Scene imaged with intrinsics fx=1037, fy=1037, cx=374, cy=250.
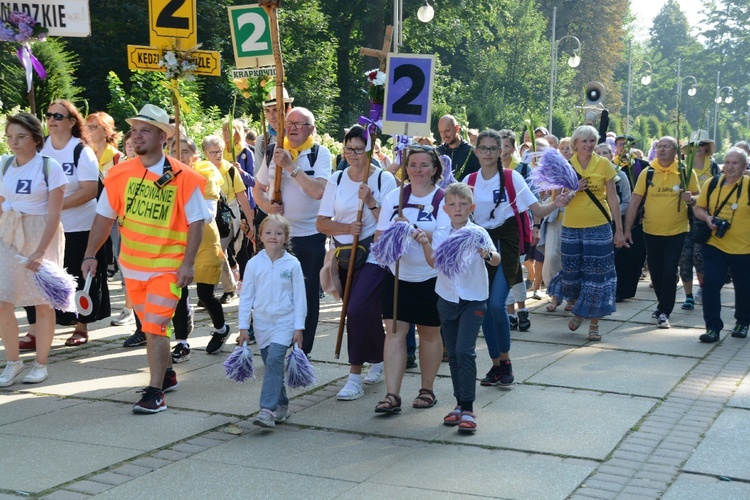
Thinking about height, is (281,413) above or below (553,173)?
below

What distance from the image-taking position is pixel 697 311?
1246 centimetres

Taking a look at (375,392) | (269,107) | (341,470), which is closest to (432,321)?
(375,392)

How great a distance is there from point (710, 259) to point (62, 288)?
6.41 metres

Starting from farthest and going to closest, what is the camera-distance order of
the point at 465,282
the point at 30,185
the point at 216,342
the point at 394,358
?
the point at 216,342, the point at 30,185, the point at 394,358, the point at 465,282

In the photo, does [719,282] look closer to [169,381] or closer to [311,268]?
[311,268]

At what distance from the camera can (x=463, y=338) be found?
6.62m

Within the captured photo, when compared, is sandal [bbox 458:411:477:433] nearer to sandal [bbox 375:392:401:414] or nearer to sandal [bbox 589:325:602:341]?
sandal [bbox 375:392:401:414]

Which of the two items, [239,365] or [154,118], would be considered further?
[154,118]

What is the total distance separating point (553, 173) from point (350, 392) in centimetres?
338

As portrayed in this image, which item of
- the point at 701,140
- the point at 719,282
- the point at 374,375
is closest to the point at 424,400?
the point at 374,375

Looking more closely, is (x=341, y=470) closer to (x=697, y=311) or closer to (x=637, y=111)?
(x=697, y=311)

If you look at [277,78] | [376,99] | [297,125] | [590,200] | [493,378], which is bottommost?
[493,378]

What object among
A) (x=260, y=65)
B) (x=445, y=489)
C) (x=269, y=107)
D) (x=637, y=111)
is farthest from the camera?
(x=637, y=111)

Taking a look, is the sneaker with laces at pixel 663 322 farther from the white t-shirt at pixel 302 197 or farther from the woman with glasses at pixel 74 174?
the woman with glasses at pixel 74 174
